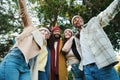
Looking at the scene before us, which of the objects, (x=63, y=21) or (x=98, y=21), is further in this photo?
(x=63, y=21)

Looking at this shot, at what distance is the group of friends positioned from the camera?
14.6 feet

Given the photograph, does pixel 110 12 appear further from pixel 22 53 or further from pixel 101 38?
pixel 22 53

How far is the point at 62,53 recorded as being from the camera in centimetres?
672

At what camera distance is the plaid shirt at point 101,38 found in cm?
560

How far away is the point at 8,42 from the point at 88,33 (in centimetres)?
1441

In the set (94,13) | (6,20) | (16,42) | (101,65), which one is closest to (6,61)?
(16,42)

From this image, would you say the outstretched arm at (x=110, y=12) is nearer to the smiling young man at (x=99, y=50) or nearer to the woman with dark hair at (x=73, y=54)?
the smiling young man at (x=99, y=50)

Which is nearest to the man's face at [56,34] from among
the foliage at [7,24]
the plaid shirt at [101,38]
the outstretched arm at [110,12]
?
the plaid shirt at [101,38]

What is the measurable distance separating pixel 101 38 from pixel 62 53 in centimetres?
118

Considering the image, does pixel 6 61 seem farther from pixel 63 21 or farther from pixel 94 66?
pixel 63 21

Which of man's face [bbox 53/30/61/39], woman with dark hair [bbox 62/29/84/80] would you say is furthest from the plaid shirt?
man's face [bbox 53/30/61/39]

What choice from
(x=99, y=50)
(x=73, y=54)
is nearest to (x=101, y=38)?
(x=99, y=50)

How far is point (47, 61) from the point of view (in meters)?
6.34

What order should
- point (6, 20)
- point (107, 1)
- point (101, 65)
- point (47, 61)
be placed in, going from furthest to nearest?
point (6, 20) < point (107, 1) < point (47, 61) < point (101, 65)
